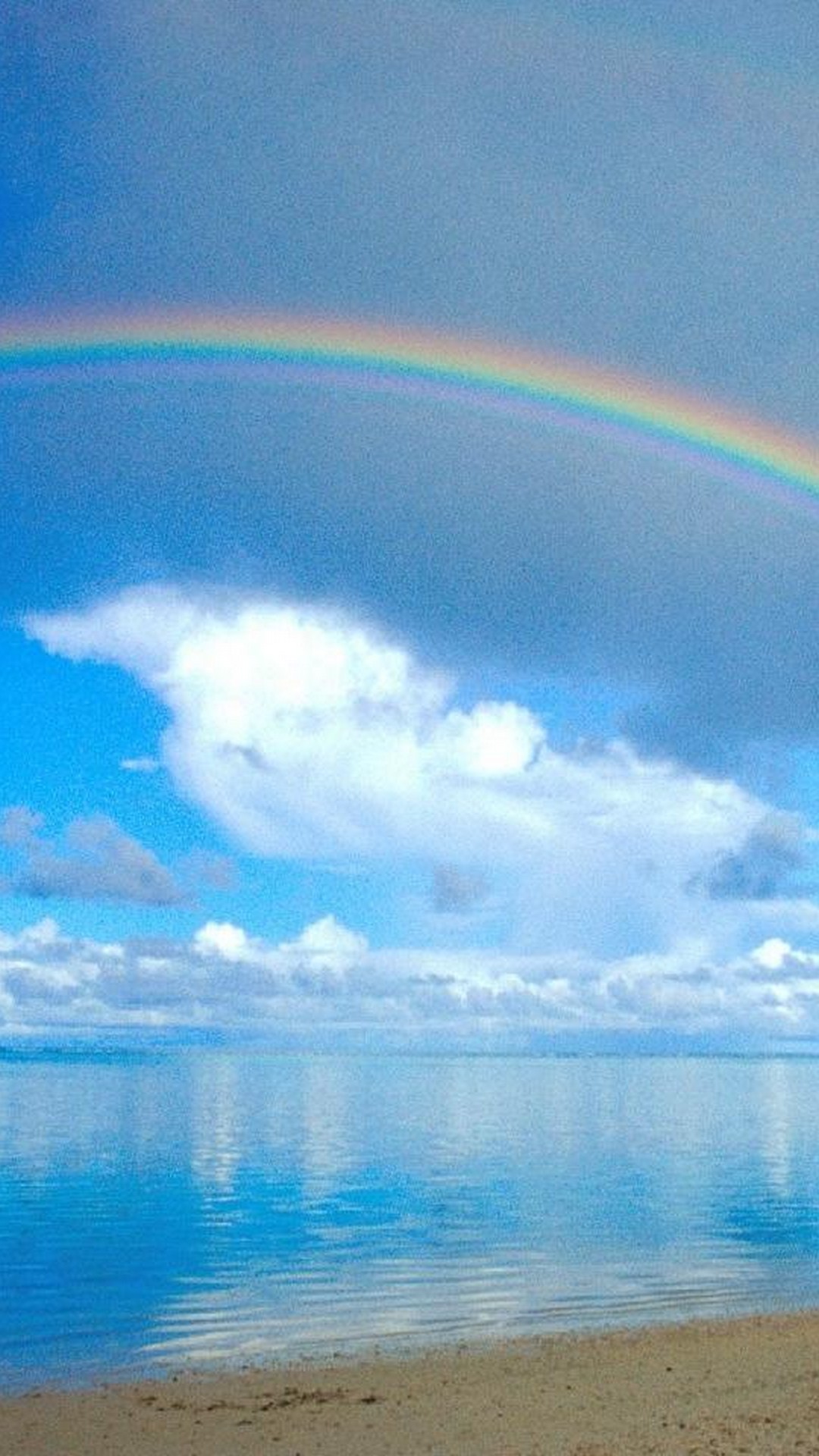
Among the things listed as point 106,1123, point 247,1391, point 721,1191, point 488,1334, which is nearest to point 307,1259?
point 488,1334

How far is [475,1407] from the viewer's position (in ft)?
73.3

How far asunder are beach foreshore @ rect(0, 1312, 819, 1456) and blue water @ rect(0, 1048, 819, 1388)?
9.34 ft

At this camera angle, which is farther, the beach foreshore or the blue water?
the blue water

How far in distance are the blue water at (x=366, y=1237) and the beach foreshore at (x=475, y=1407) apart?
2847 millimetres

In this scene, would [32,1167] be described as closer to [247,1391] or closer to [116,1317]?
[116,1317]

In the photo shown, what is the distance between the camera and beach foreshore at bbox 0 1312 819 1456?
19.8 m

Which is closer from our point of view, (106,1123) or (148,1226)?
(148,1226)

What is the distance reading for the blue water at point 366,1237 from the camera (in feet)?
102

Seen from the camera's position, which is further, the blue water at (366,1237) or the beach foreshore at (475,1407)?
the blue water at (366,1237)

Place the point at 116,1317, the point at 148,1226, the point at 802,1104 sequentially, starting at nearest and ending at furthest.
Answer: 1. the point at 116,1317
2. the point at 148,1226
3. the point at 802,1104

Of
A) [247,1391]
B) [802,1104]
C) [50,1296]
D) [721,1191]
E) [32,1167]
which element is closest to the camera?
[247,1391]

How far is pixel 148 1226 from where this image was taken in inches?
1903

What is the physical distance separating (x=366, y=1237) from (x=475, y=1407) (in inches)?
964

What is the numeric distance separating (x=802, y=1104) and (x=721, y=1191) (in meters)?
103
